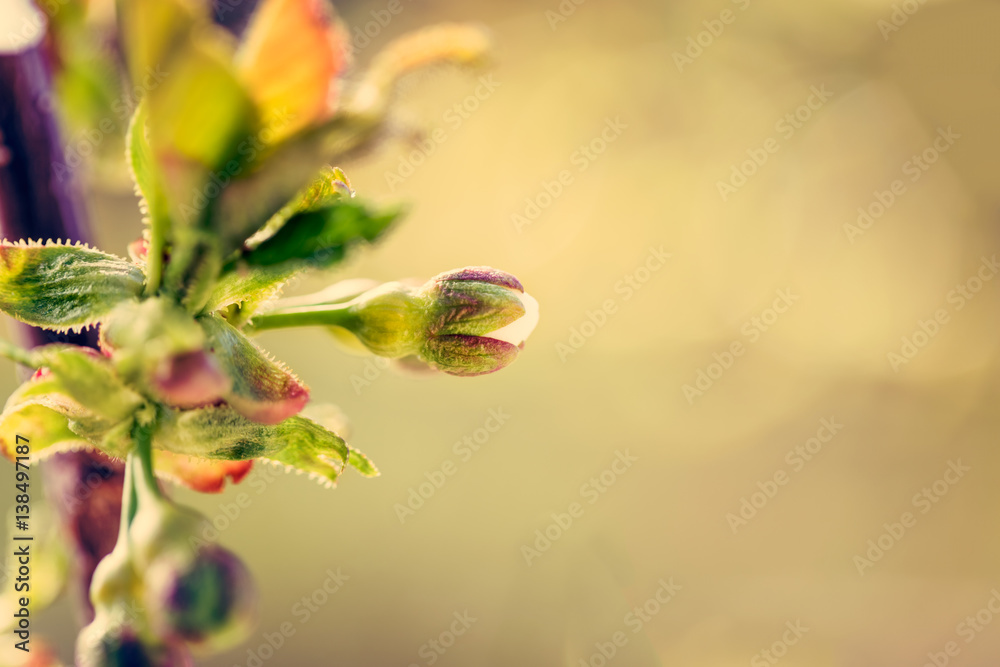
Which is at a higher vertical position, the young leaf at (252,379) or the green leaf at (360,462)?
the young leaf at (252,379)

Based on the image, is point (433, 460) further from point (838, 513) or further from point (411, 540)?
point (838, 513)

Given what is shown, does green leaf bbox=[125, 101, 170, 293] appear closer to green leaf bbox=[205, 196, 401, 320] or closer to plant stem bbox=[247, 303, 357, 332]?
green leaf bbox=[205, 196, 401, 320]

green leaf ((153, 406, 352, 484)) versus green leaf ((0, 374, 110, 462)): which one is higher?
green leaf ((153, 406, 352, 484))

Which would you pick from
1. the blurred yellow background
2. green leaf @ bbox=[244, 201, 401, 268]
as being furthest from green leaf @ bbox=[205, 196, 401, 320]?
the blurred yellow background

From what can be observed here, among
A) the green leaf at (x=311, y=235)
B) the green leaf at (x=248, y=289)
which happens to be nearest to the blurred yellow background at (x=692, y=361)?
the green leaf at (x=248, y=289)

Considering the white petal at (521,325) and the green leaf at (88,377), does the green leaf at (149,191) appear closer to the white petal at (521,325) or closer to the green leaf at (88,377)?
the green leaf at (88,377)

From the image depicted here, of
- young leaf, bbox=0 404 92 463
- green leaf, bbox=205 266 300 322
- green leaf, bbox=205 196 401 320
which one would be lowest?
young leaf, bbox=0 404 92 463

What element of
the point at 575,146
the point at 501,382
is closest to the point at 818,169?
the point at 575,146
